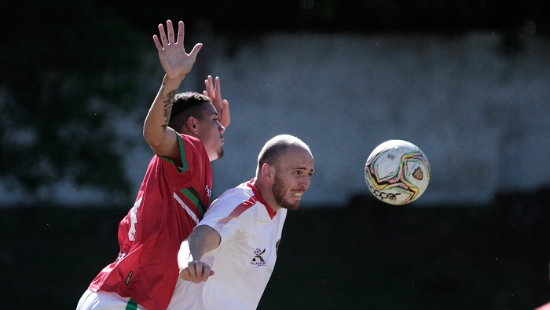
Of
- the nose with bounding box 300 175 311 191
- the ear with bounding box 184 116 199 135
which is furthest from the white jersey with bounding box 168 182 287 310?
the ear with bounding box 184 116 199 135

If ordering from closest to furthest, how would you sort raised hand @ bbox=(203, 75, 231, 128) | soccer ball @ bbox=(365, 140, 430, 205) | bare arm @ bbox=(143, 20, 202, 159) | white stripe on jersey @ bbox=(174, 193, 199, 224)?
bare arm @ bbox=(143, 20, 202, 159) < white stripe on jersey @ bbox=(174, 193, 199, 224) < soccer ball @ bbox=(365, 140, 430, 205) < raised hand @ bbox=(203, 75, 231, 128)

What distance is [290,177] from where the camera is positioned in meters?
4.22

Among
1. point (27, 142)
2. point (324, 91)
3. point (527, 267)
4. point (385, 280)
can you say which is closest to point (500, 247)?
point (527, 267)

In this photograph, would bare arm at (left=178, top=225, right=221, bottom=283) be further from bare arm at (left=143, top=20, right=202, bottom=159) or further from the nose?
the nose

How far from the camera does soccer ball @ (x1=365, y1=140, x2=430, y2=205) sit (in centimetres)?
465

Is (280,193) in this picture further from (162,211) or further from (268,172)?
(162,211)

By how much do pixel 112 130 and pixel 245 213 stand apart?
5.51m

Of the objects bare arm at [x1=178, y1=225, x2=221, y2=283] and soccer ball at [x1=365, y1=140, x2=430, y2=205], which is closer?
bare arm at [x1=178, y1=225, x2=221, y2=283]

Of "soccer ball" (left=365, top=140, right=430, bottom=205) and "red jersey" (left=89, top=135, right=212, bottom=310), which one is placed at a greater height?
"soccer ball" (left=365, top=140, right=430, bottom=205)

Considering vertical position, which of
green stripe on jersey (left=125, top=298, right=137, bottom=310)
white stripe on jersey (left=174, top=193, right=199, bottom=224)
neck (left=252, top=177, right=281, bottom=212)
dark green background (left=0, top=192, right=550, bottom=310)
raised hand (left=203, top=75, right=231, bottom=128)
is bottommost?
dark green background (left=0, top=192, right=550, bottom=310)

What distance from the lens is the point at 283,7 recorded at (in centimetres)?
1166

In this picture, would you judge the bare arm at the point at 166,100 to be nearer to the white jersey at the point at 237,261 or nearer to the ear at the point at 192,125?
the white jersey at the point at 237,261

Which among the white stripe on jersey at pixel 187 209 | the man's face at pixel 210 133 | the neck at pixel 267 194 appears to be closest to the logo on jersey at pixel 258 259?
the neck at pixel 267 194

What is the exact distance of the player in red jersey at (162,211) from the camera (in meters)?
3.77
